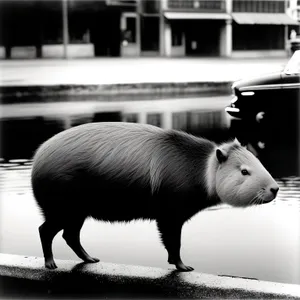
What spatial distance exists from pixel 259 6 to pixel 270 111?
3531 cm

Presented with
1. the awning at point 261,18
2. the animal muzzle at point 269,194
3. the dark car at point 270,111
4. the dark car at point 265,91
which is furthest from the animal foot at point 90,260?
the awning at point 261,18

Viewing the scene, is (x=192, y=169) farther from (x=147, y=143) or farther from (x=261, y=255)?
(x=261, y=255)

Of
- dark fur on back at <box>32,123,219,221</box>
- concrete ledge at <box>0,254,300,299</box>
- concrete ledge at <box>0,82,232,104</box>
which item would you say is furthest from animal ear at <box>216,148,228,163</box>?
concrete ledge at <box>0,82,232,104</box>

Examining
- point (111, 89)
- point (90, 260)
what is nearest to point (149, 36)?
point (111, 89)

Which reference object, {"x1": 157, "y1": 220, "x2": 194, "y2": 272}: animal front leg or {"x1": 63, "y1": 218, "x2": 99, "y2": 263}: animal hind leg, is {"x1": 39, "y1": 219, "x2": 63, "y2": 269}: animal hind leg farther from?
{"x1": 157, "y1": 220, "x2": 194, "y2": 272}: animal front leg

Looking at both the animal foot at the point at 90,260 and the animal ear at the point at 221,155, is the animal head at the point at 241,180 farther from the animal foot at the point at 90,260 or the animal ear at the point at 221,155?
the animal foot at the point at 90,260

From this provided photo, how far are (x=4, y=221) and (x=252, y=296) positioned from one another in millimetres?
2933

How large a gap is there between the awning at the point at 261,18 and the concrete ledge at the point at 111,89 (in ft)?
74.9

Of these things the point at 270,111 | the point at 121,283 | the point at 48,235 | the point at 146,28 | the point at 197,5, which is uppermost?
the point at 197,5

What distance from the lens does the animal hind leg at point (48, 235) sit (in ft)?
15.2

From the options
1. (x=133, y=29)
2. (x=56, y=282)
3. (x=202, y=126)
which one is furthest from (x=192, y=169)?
(x=133, y=29)

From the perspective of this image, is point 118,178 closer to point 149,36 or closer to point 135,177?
point 135,177

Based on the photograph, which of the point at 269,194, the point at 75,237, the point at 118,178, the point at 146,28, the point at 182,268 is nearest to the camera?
the point at 269,194

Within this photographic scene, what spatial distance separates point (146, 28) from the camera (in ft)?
162
